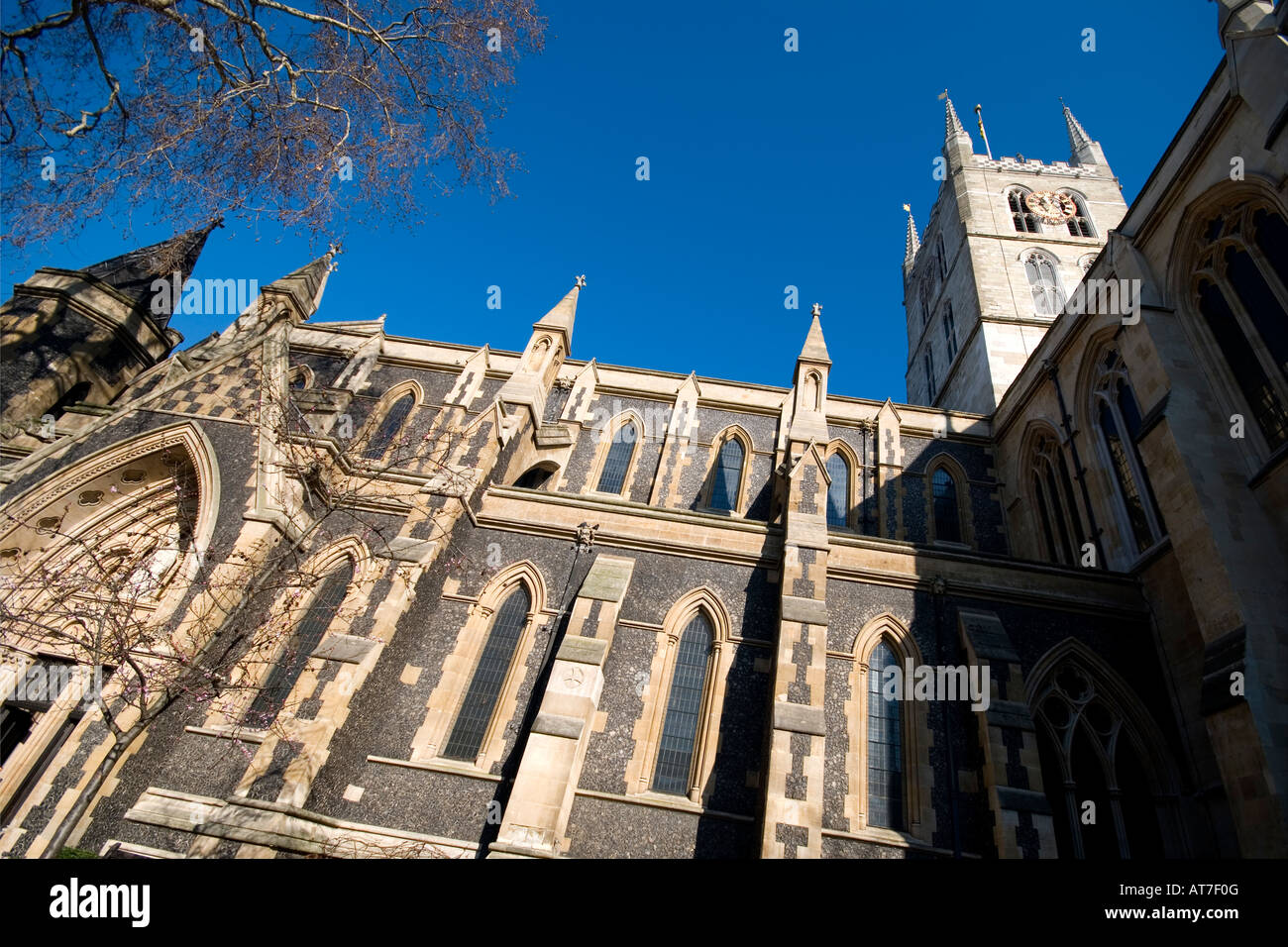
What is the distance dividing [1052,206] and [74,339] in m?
35.9

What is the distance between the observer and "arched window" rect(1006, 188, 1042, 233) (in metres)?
26.0

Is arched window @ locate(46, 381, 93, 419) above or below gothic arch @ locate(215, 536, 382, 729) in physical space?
above

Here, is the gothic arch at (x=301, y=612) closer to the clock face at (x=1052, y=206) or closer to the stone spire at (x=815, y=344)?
the stone spire at (x=815, y=344)

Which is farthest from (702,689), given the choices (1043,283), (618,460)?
(1043,283)

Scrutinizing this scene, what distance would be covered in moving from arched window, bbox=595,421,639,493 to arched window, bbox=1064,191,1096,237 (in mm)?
20821

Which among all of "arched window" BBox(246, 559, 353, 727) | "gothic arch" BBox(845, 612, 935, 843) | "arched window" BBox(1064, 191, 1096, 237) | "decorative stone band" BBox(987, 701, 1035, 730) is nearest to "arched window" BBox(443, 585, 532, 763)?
"arched window" BBox(246, 559, 353, 727)

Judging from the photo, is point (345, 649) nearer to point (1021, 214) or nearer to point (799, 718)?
point (799, 718)

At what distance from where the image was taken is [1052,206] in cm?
2612

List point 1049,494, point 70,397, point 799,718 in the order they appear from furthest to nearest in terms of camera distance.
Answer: point 70,397, point 1049,494, point 799,718

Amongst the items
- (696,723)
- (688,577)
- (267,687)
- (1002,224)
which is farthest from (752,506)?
(1002,224)

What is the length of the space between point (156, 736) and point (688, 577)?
876 cm

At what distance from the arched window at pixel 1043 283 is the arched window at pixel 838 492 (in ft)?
35.4

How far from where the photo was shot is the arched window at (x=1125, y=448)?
38.8 feet

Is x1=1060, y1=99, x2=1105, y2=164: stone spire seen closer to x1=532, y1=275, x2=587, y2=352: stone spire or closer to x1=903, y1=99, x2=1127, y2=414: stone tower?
x1=903, y1=99, x2=1127, y2=414: stone tower
